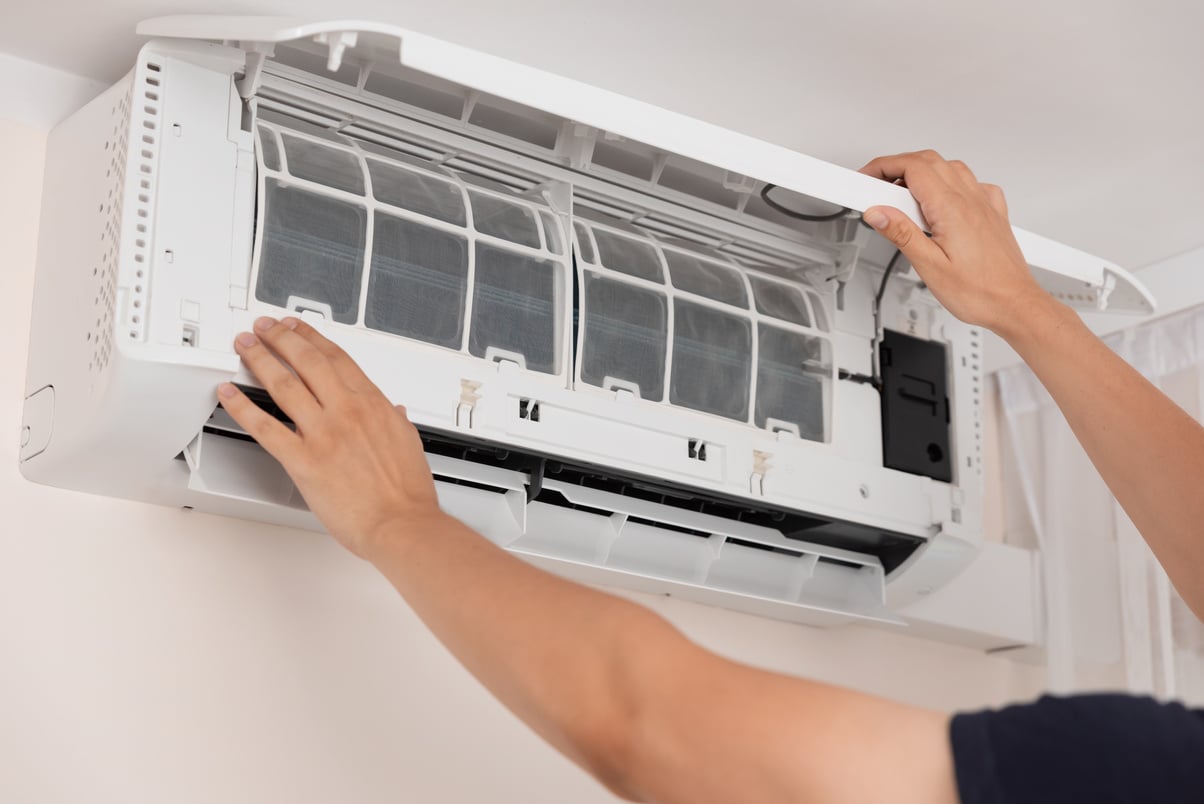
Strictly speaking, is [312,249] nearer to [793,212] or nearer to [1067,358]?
[793,212]

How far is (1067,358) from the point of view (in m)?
1.24

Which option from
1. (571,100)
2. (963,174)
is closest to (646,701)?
(571,100)

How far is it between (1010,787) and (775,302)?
0.96 metres

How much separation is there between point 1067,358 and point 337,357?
684 millimetres

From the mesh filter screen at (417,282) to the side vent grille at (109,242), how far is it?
23 centimetres

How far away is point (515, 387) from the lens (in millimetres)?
1291

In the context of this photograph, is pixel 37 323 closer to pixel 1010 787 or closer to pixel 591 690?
pixel 591 690

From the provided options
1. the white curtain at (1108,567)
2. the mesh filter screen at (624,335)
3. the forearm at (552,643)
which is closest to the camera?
the forearm at (552,643)

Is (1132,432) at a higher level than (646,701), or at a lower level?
higher

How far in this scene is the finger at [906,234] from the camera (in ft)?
4.23

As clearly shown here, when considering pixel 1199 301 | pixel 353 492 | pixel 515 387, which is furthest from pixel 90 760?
pixel 1199 301

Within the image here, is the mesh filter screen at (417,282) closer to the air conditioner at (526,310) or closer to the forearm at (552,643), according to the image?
the air conditioner at (526,310)

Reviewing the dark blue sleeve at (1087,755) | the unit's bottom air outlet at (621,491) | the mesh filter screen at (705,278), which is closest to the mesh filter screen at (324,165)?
the unit's bottom air outlet at (621,491)

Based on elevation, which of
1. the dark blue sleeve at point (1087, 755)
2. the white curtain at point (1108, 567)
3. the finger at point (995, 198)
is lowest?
the dark blue sleeve at point (1087, 755)
